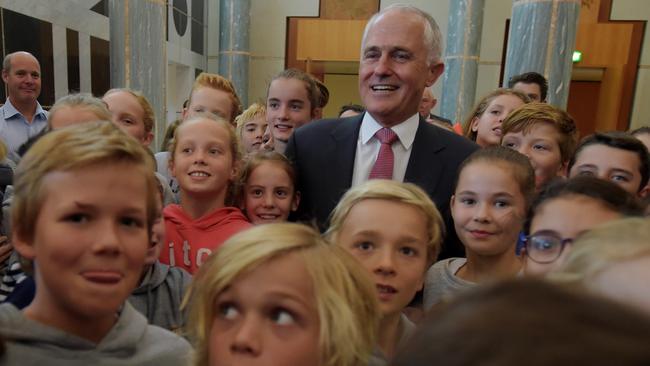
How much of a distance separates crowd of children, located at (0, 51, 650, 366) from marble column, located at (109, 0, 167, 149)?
3090 millimetres

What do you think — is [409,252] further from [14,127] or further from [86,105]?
[14,127]

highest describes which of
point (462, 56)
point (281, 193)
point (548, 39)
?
point (462, 56)

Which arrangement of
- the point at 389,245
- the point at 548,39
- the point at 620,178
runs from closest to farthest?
the point at 389,245, the point at 620,178, the point at 548,39

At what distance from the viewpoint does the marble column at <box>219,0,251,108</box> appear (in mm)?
9719

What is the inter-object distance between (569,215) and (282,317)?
→ 0.94m

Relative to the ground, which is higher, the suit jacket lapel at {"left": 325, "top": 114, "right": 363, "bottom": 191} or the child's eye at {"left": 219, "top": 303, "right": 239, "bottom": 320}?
the suit jacket lapel at {"left": 325, "top": 114, "right": 363, "bottom": 191}

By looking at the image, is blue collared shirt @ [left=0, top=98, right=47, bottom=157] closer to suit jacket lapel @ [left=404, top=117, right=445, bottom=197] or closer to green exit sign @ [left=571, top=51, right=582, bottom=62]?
suit jacket lapel @ [left=404, top=117, right=445, bottom=197]

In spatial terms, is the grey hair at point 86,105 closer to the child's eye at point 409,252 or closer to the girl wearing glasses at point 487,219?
the child's eye at point 409,252

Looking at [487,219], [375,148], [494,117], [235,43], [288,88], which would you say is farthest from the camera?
[235,43]

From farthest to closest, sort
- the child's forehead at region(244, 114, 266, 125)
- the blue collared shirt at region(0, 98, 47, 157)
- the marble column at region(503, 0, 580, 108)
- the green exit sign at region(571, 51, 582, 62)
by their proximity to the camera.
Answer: the green exit sign at region(571, 51, 582, 62) < the marble column at region(503, 0, 580, 108) < the blue collared shirt at region(0, 98, 47, 157) < the child's forehead at region(244, 114, 266, 125)

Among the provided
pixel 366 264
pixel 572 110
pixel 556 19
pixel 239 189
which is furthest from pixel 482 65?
pixel 366 264

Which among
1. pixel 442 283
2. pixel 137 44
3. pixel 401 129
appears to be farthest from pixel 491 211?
pixel 137 44

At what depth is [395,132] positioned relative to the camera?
6.72ft

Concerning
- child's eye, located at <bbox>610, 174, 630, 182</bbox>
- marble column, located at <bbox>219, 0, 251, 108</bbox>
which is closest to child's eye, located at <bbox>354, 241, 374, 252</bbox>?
child's eye, located at <bbox>610, 174, 630, 182</bbox>
